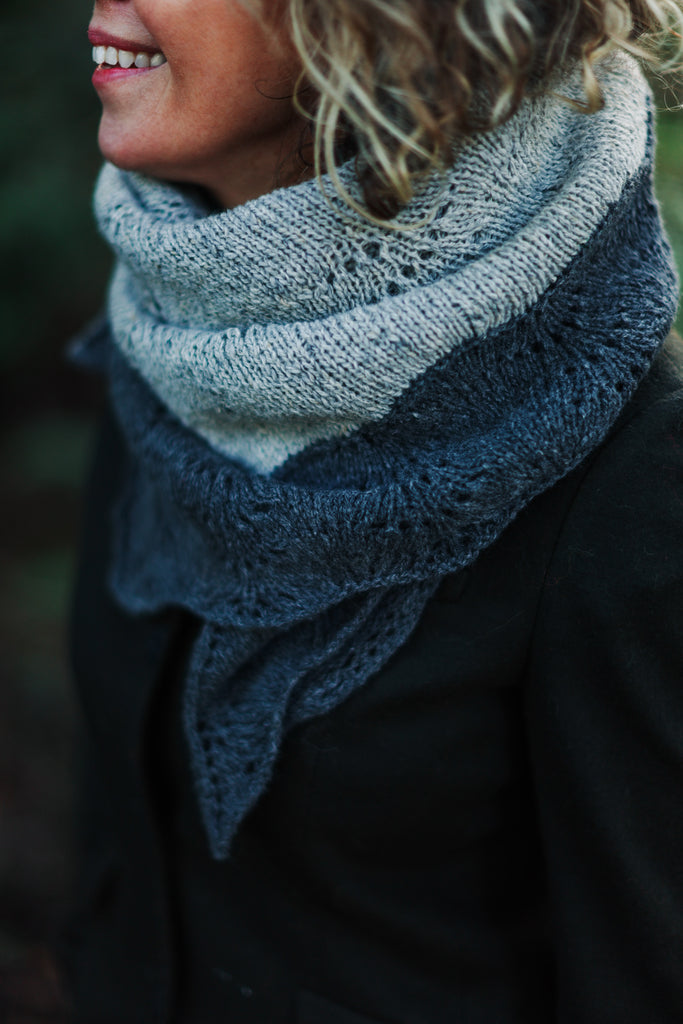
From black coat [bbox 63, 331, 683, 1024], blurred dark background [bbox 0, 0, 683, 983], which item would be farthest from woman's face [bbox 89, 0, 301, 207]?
blurred dark background [bbox 0, 0, 683, 983]

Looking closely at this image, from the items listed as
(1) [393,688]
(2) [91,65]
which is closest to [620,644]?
(1) [393,688]

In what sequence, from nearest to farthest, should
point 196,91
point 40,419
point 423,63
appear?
1. point 423,63
2. point 196,91
3. point 40,419

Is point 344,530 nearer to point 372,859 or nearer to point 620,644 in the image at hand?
point 620,644

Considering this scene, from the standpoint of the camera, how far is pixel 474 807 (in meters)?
1.11

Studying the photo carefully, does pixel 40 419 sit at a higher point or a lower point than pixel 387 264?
lower

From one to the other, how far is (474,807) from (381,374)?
57 cm

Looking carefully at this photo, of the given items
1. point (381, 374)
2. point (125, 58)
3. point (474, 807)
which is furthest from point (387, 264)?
point (474, 807)

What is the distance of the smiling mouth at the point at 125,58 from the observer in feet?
3.52

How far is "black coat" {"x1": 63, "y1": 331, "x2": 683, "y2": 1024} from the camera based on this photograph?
37.0 inches

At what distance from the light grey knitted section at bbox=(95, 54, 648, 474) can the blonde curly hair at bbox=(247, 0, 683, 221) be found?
0.04 m

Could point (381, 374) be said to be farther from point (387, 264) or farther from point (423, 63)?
point (423, 63)

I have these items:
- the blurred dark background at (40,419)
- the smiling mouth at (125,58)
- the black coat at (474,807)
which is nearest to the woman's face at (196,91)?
the smiling mouth at (125,58)

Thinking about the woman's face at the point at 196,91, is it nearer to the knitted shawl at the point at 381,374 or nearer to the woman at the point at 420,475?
the woman at the point at 420,475

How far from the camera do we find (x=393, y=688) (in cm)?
104
